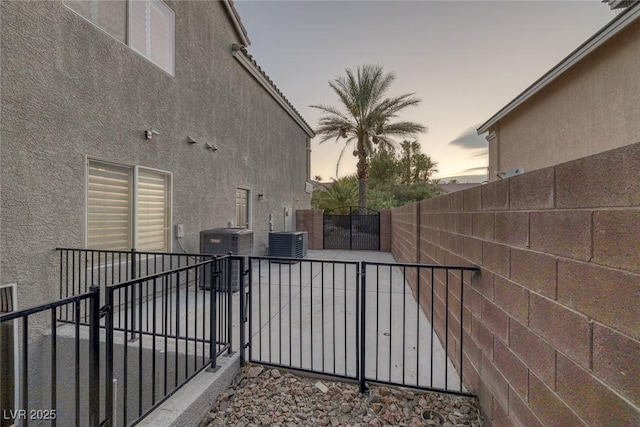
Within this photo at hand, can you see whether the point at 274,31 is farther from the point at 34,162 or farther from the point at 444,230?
the point at 444,230

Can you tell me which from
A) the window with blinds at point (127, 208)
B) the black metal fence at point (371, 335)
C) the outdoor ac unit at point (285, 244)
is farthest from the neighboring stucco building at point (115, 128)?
the black metal fence at point (371, 335)

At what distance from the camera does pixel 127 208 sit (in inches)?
178

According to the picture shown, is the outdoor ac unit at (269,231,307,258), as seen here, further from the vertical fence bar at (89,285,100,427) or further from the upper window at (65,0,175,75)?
the vertical fence bar at (89,285,100,427)

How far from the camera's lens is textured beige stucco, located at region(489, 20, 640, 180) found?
5.36 meters

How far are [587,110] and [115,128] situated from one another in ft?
30.1

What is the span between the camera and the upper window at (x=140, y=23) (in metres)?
4.00

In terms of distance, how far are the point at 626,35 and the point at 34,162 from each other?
9304mm

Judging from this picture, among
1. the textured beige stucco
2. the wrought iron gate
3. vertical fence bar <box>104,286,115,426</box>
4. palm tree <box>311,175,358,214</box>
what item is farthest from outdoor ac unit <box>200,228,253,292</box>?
palm tree <box>311,175,358,214</box>

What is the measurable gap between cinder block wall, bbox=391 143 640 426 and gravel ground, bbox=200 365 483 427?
31 centimetres

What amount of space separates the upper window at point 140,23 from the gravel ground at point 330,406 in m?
4.91

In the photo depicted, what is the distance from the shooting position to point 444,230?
3.63m

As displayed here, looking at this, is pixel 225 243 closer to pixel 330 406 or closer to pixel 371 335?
pixel 371 335

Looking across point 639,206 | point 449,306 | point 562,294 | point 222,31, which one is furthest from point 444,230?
point 222,31

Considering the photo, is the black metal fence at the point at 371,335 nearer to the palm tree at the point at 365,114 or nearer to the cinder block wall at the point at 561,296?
the cinder block wall at the point at 561,296
